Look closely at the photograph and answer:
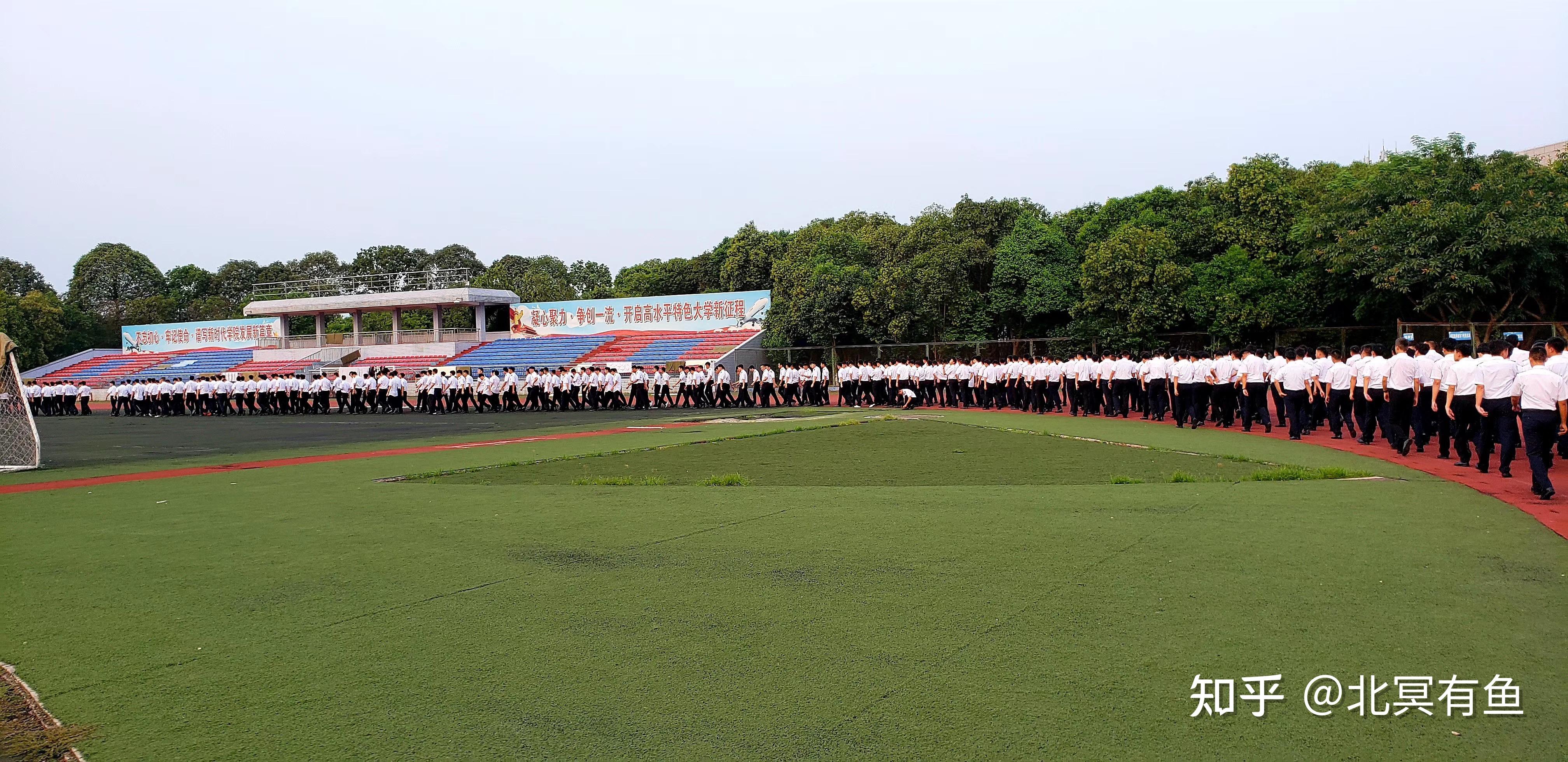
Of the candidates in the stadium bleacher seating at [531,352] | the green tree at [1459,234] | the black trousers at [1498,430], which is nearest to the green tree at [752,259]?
the stadium bleacher seating at [531,352]

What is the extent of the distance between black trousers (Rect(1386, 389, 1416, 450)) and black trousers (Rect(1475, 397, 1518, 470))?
6.44 feet

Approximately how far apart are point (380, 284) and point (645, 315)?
1717 centimetres

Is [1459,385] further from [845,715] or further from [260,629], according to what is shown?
[260,629]

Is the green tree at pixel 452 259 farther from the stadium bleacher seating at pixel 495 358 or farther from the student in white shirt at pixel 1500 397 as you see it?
the student in white shirt at pixel 1500 397

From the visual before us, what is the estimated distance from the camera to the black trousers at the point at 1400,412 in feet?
41.2

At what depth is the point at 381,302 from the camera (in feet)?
163

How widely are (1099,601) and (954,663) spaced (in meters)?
Result: 1.33

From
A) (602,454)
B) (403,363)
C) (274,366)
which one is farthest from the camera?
(274,366)

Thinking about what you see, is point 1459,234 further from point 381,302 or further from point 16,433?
point 381,302

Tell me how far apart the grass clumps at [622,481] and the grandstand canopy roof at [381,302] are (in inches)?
1539

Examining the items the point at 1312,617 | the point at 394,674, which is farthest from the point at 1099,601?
the point at 394,674

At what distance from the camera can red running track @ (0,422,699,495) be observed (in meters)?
12.4

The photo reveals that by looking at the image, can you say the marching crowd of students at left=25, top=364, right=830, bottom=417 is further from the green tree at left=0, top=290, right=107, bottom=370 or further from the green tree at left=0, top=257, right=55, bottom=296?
the green tree at left=0, top=257, right=55, bottom=296

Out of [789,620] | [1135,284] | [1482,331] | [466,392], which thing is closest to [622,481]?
[789,620]
